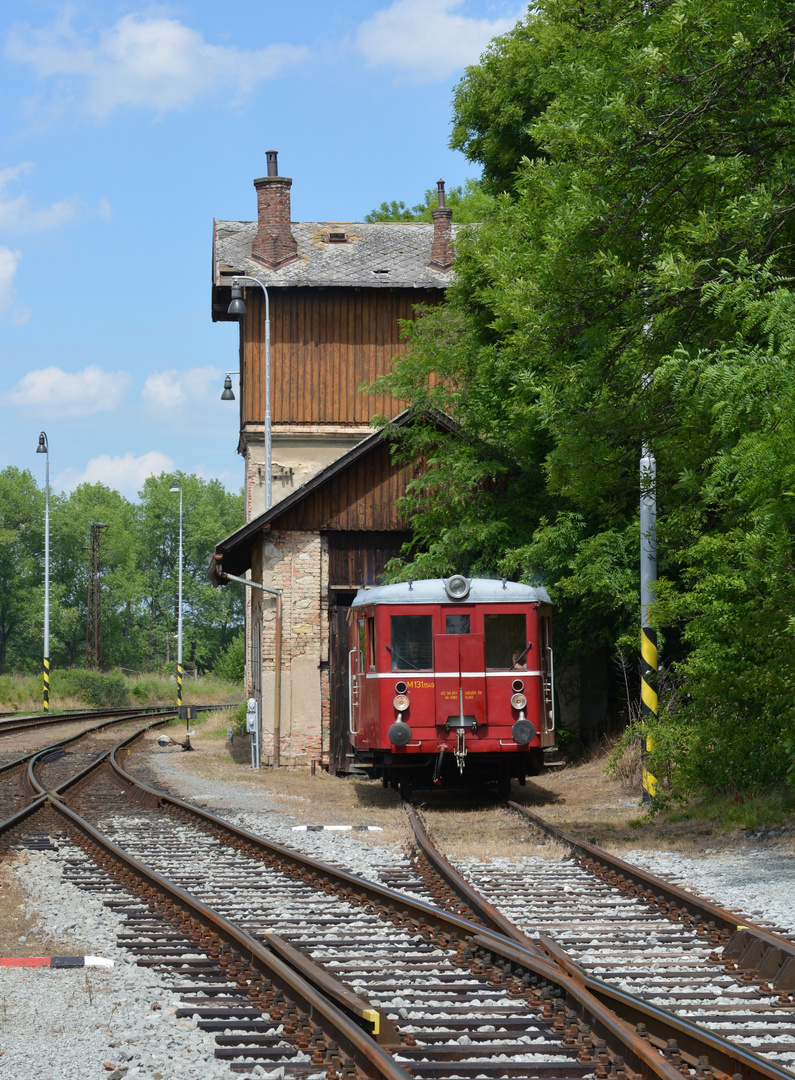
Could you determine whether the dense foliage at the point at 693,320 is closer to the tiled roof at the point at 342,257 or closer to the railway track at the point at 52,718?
the tiled roof at the point at 342,257

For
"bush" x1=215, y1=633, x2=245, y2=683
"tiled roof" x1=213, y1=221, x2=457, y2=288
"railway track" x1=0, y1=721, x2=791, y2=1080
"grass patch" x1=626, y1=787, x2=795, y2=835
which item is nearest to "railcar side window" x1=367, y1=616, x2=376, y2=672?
"grass patch" x1=626, y1=787, x2=795, y2=835

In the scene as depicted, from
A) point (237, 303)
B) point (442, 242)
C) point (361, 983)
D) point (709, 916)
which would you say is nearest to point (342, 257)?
point (442, 242)

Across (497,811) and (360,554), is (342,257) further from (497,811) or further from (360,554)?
(497,811)

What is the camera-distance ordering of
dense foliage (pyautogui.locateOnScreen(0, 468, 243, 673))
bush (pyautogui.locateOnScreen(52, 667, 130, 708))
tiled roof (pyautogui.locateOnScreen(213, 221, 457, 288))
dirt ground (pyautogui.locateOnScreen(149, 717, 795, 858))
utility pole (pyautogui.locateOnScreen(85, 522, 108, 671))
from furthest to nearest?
dense foliage (pyautogui.locateOnScreen(0, 468, 243, 673)) → utility pole (pyautogui.locateOnScreen(85, 522, 108, 671)) → bush (pyautogui.locateOnScreen(52, 667, 130, 708)) → tiled roof (pyautogui.locateOnScreen(213, 221, 457, 288)) → dirt ground (pyautogui.locateOnScreen(149, 717, 795, 858))

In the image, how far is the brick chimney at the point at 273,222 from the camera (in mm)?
33969

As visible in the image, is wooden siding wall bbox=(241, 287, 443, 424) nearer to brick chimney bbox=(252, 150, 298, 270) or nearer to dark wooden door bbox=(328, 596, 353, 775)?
brick chimney bbox=(252, 150, 298, 270)

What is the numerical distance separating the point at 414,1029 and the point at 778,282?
7.35 metres

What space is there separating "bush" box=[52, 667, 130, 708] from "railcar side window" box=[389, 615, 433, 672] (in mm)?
40669

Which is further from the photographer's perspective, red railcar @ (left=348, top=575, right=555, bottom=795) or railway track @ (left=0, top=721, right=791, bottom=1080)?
red railcar @ (left=348, top=575, right=555, bottom=795)

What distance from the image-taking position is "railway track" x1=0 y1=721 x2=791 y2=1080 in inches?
198

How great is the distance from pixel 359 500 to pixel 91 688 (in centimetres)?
3611

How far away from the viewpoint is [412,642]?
50.3 ft

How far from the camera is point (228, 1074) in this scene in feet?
16.5

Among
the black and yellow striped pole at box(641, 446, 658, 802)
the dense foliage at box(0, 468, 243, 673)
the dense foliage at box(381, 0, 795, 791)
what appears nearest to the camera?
the dense foliage at box(381, 0, 795, 791)
